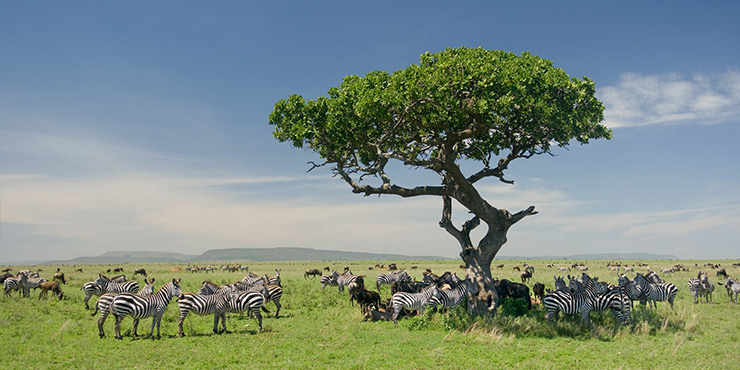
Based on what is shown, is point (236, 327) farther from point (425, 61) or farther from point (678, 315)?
point (678, 315)

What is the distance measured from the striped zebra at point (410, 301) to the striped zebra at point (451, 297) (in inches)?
10.2

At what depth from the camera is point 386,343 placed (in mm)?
15992

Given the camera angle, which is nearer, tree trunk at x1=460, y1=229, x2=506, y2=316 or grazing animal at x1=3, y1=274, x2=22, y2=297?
tree trunk at x1=460, y1=229, x2=506, y2=316

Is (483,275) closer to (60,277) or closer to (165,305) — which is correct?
(165,305)

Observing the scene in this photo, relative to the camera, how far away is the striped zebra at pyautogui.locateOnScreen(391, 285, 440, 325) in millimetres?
19922

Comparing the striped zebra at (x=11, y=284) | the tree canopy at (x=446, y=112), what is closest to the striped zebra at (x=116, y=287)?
the striped zebra at (x=11, y=284)

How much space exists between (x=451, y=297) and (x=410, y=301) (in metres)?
2.42

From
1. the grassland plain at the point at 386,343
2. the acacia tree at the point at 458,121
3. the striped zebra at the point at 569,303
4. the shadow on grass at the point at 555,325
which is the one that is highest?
the acacia tree at the point at 458,121

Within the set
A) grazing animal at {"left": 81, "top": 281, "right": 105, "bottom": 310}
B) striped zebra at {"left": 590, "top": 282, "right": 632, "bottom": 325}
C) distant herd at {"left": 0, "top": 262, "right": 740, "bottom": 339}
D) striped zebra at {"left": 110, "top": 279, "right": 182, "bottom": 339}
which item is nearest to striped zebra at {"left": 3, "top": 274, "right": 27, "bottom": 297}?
distant herd at {"left": 0, "top": 262, "right": 740, "bottom": 339}

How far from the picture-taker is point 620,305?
18.7 metres

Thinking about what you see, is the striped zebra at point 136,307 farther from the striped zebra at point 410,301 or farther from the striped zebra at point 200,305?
the striped zebra at point 410,301

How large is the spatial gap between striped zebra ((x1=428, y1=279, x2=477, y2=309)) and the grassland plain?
92cm

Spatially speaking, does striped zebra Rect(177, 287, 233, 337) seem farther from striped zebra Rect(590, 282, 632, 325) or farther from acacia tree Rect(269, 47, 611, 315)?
striped zebra Rect(590, 282, 632, 325)

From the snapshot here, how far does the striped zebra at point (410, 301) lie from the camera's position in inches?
784
